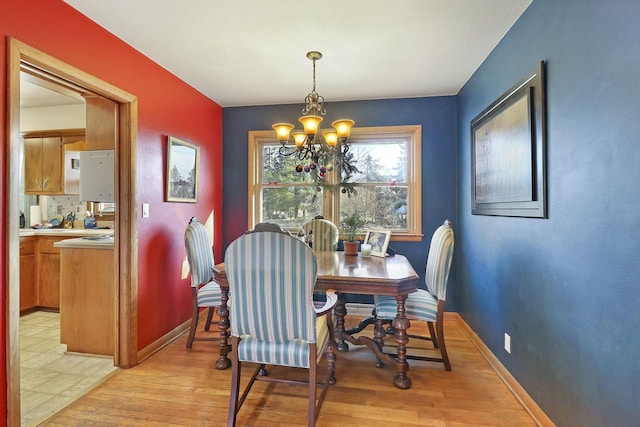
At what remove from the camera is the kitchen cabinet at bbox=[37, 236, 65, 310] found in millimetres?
3686

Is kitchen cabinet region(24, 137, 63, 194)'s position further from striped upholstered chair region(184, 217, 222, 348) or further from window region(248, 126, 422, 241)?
striped upholstered chair region(184, 217, 222, 348)

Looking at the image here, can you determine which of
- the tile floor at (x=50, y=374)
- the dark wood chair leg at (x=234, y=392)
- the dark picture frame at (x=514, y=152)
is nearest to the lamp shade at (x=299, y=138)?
the dark picture frame at (x=514, y=152)

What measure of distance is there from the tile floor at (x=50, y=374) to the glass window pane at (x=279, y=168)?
8.04 feet

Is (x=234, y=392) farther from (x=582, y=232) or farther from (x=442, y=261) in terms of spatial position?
(x=582, y=232)

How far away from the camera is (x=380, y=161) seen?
375cm

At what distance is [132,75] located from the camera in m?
2.46

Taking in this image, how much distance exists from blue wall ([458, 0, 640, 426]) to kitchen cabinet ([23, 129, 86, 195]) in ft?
16.1

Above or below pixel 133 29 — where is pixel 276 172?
below

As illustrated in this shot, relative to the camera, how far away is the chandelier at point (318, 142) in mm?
2527

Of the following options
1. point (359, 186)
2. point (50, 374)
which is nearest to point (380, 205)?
point (359, 186)

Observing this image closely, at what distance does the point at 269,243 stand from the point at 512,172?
1.71 metres

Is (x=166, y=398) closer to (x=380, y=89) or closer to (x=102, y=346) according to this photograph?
(x=102, y=346)

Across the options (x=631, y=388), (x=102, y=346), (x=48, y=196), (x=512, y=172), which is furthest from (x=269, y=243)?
(x=48, y=196)

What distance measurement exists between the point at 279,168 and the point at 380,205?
1.33m
